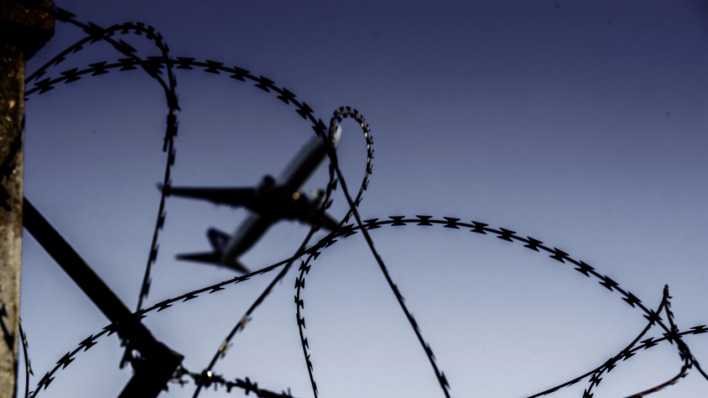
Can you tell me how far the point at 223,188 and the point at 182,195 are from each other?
179cm

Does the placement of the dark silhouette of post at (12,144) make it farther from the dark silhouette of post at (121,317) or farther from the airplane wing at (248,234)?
the airplane wing at (248,234)

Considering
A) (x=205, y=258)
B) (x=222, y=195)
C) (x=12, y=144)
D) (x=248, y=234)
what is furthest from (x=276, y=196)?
(x=12, y=144)

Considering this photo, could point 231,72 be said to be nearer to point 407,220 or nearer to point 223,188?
point 407,220

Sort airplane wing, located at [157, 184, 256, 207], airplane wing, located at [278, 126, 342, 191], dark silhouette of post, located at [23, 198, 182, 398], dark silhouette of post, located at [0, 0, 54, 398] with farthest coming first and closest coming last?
1. airplane wing, located at [278, 126, 342, 191]
2. airplane wing, located at [157, 184, 256, 207]
3. dark silhouette of post, located at [23, 198, 182, 398]
4. dark silhouette of post, located at [0, 0, 54, 398]

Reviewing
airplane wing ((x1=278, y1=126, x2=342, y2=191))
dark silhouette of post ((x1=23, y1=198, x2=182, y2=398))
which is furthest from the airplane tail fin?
dark silhouette of post ((x1=23, y1=198, x2=182, y2=398))

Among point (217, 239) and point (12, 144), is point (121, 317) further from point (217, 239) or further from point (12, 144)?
point (217, 239)

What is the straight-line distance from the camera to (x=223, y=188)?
29.4 m

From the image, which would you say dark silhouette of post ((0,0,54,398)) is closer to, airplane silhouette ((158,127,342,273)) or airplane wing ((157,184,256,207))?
airplane silhouette ((158,127,342,273))

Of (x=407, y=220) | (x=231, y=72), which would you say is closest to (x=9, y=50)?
(x=231, y=72)

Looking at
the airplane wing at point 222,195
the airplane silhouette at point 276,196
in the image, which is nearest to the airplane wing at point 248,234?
the airplane silhouette at point 276,196

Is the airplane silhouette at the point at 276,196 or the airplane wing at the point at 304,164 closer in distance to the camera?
the airplane silhouette at the point at 276,196

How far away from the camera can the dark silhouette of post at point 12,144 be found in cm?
248

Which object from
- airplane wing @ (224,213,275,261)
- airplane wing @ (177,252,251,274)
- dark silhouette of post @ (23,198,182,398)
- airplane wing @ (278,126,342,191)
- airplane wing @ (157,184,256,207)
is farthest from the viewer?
airplane wing @ (177,252,251,274)

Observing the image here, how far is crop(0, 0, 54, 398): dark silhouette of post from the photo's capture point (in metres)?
2.48
